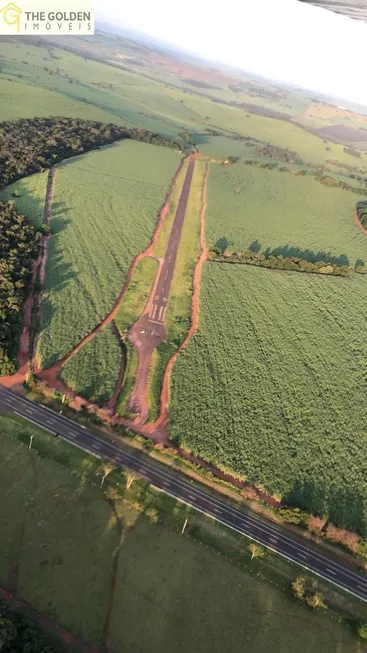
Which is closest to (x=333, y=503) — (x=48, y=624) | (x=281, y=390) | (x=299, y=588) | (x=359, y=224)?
(x=299, y=588)

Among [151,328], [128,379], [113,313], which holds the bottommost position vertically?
[128,379]

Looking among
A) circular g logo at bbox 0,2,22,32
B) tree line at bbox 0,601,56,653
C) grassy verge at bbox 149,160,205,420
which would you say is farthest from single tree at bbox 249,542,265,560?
circular g logo at bbox 0,2,22,32

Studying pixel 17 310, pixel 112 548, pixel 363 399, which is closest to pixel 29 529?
pixel 112 548

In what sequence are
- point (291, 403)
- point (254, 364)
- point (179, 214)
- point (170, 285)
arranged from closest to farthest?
point (291, 403) < point (254, 364) < point (170, 285) < point (179, 214)

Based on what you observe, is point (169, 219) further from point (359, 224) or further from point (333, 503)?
point (333, 503)

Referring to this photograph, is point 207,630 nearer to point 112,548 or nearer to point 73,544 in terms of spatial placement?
point 112,548

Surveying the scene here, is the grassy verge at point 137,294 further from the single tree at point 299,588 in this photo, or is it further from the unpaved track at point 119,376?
the single tree at point 299,588

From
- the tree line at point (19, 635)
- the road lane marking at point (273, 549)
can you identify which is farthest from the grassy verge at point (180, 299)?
the tree line at point (19, 635)
